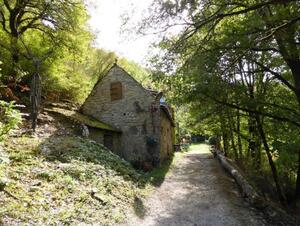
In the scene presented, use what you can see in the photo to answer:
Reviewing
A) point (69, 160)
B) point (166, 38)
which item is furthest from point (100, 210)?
point (166, 38)

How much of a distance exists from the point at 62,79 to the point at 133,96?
433 centimetres

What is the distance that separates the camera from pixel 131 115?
56.5 feet

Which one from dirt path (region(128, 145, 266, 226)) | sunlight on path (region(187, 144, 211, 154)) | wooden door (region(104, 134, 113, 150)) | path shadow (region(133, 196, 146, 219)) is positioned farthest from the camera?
sunlight on path (region(187, 144, 211, 154))

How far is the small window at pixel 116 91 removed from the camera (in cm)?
1767

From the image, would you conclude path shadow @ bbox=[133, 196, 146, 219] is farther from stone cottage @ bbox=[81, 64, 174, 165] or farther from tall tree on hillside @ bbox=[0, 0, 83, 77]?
tall tree on hillside @ bbox=[0, 0, 83, 77]

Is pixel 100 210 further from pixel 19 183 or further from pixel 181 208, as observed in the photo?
pixel 181 208

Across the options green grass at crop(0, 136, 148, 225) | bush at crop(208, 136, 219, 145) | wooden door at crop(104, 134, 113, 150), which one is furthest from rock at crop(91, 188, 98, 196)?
bush at crop(208, 136, 219, 145)

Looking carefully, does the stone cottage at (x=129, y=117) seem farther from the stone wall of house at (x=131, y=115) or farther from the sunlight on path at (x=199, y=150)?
the sunlight on path at (x=199, y=150)

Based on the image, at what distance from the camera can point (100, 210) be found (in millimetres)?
7285

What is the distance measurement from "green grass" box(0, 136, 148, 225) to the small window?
6.44m

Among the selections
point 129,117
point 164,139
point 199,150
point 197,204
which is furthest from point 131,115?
point 199,150

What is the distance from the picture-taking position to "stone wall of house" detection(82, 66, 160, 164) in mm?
16578

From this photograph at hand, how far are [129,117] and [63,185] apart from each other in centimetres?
1009

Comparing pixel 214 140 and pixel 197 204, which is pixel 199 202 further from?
pixel 214 140
